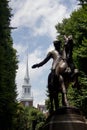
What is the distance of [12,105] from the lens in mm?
37656

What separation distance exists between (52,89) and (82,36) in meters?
20.4

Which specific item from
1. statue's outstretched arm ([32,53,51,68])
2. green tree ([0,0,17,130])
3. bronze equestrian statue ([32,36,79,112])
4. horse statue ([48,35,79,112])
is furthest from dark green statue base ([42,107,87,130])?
green tree ([0,0,17,130])

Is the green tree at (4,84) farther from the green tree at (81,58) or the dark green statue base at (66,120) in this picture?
the dark green statue base at (66,120)

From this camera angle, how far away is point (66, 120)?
538 inches

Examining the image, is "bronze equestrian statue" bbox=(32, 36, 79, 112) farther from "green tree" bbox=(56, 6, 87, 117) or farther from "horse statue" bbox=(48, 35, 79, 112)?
"green tree" bbox=(56, 6, 87, 117)

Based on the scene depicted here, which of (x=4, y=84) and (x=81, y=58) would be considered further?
(x=81, y=58)

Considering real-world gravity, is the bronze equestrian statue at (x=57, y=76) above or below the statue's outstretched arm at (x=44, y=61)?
below

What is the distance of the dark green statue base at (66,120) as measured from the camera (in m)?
13.6

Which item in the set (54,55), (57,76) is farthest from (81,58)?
(57,76)

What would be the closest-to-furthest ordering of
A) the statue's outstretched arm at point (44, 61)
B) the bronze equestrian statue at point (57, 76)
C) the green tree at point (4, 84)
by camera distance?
the bronze equestrian statue at point (57, 76)
the statue's outstretched arm at point (44, 61)
the green tree at point (4, 84)

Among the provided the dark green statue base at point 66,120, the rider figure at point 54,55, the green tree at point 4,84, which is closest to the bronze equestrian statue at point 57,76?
the rider figure at point 54,55

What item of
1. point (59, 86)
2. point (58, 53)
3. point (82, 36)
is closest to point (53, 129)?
point (59, 86)

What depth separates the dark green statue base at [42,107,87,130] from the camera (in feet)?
44.6

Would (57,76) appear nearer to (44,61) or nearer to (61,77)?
(61,77)
